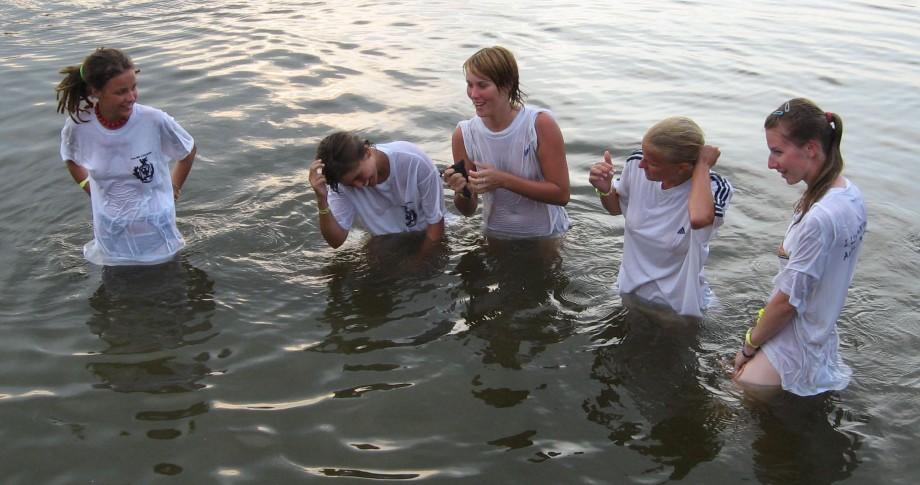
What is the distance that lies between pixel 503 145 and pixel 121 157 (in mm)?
2752

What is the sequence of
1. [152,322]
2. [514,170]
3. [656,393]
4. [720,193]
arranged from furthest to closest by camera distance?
[514,170] → [152,322] → [656,393] → [720,193]

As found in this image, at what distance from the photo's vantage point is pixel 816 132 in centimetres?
419

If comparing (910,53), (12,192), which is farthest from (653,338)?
(910,53)

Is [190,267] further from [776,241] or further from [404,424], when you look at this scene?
[776,241]

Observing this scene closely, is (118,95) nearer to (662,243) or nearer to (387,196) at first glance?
(387,196)

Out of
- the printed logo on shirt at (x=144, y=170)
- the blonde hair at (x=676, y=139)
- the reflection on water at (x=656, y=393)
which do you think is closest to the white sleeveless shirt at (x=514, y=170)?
the reflection on water at (x=656, y=393)

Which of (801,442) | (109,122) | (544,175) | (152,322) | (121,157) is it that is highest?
(109,122)

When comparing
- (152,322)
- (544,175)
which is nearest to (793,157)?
(544,175)

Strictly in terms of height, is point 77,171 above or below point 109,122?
below

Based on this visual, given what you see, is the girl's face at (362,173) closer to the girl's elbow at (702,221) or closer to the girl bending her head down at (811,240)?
the girl's elbow at (702,221)

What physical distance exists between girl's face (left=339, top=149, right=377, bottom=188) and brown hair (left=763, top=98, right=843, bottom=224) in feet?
9.27

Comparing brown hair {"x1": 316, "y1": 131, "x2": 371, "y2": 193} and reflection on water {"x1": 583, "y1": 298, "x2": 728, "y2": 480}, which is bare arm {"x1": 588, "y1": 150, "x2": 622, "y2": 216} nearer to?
reflection on water {"x1": 583, "y1": 298, "x2": 728, "y2": 480}

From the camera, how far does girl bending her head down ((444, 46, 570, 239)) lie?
5805 millimetres

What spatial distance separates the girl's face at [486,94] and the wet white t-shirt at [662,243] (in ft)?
3.41
